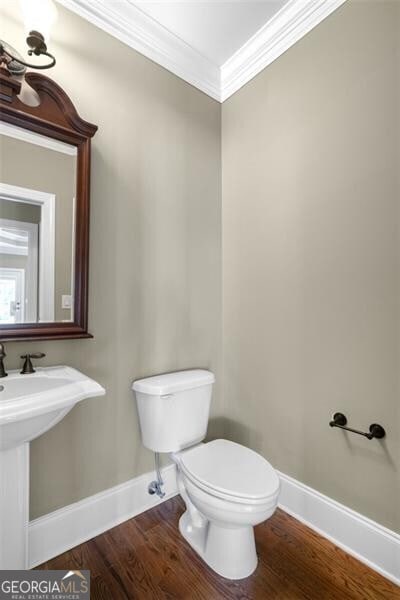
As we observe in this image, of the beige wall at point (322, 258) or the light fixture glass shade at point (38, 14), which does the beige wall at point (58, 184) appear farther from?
the beige wall at point (322, 258)

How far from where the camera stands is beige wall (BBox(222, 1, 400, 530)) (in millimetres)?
1225

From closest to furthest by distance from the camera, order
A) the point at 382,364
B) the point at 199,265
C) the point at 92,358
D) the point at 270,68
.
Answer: the point at 382,364, the point at 92,358, the point at 270,68, the point at 199,265

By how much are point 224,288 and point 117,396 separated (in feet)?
3.10

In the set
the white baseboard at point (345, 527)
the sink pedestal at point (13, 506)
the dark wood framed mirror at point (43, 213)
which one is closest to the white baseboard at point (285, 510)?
the white baseboard at point (345, 527)

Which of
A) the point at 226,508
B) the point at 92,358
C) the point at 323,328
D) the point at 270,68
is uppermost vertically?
the point at 270,68

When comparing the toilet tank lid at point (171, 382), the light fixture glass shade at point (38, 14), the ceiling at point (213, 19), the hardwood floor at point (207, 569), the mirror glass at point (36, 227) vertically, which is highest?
the ceiling at point (213, 19)

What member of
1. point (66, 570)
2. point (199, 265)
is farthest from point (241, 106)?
point (66, 570)

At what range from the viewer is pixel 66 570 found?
3.94 ft

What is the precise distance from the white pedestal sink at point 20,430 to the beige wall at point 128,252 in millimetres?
203

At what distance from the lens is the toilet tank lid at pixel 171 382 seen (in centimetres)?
143

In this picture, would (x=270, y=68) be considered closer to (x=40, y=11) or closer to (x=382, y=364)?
(x=40, y=11)

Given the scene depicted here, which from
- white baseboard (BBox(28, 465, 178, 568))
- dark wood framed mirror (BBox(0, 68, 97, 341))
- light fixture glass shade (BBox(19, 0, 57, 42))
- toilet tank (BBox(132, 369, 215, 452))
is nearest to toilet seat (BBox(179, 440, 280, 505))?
toilet tank (BBox(132, 369, 215, 452))

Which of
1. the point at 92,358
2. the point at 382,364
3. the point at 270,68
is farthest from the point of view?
the point at 270,68

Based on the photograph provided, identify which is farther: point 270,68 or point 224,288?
point 224,288
